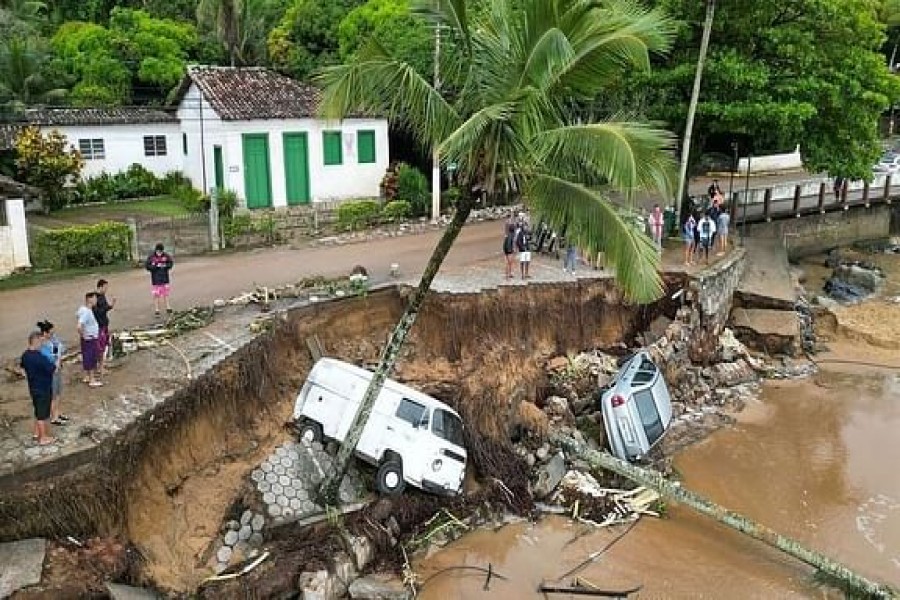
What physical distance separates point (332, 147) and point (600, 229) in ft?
72.5

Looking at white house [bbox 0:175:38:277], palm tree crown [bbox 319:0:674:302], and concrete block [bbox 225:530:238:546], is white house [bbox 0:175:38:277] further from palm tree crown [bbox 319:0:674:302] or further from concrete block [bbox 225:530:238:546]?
palm tree crown [bbox 319:0:674:302]

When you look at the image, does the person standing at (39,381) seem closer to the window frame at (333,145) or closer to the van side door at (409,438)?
the van side door at (409,438)

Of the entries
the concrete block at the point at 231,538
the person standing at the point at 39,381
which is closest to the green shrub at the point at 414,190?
the concrete block at the point at 231,538

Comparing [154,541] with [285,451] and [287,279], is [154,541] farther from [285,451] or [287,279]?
[287,279]

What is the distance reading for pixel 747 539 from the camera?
15.5m

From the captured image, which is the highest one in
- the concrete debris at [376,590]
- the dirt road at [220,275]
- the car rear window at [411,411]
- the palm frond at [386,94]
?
the palm frond at [386,94]

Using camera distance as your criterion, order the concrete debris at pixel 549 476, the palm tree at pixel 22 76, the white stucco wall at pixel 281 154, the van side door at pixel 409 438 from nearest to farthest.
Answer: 1. the van side door at pixel 409 438
2. the concrete debris at pixel 549 476
3. the white stucco wall at pixel 281 154
4. the palm tree at pixel 22 76

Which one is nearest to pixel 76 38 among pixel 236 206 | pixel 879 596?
pixel 236 206

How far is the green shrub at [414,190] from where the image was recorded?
1175 inches

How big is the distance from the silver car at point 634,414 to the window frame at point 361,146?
1677 cm

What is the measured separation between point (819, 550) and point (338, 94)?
38.1ft

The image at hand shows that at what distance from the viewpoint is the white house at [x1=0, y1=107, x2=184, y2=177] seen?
104 feet

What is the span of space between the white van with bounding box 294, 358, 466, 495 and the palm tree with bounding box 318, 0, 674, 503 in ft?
14.1

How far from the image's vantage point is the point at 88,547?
38.1 ft
